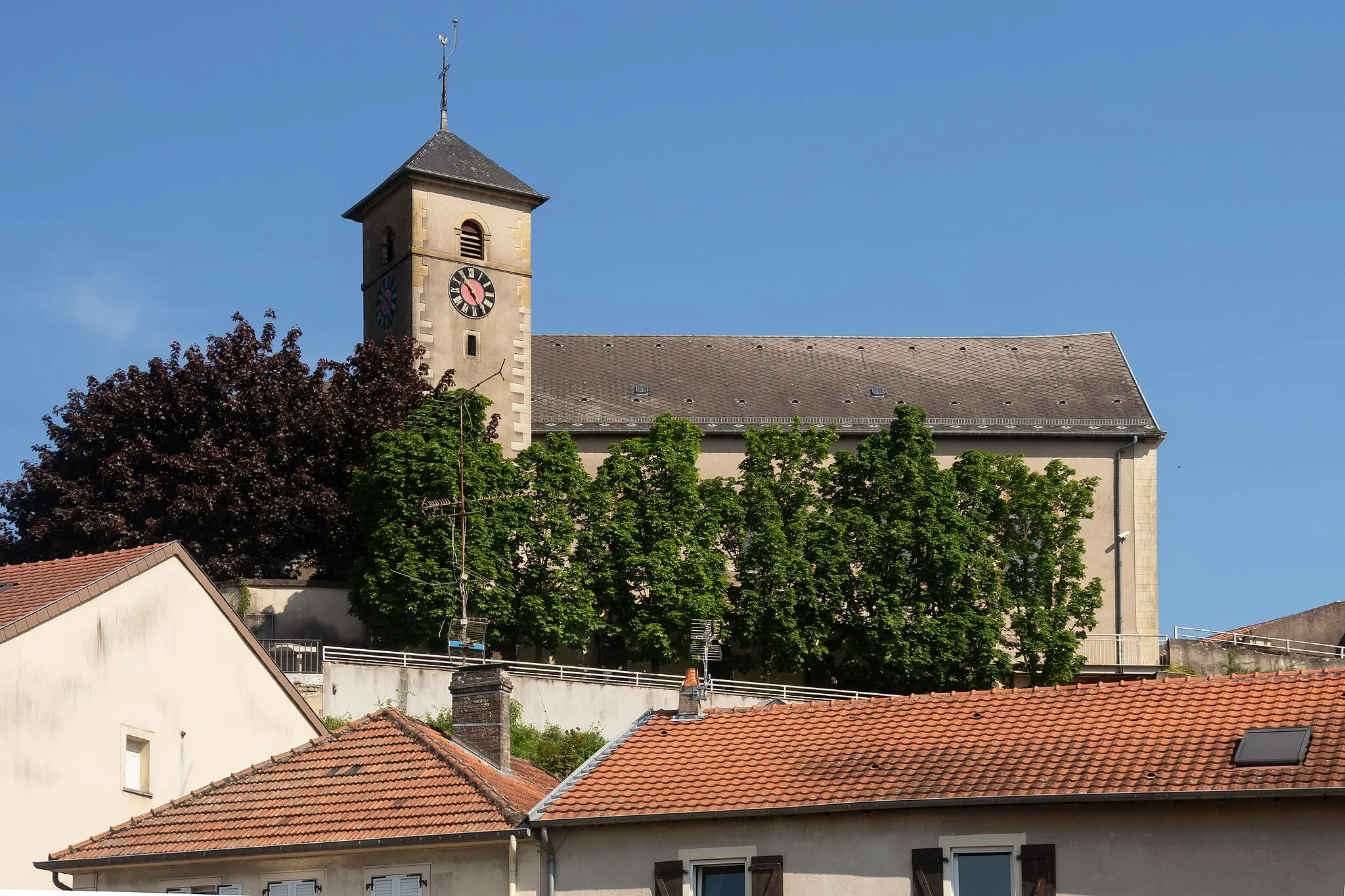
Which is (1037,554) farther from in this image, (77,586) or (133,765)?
(77,586)

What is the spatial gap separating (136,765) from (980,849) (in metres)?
12.4

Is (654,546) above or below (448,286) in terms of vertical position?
below

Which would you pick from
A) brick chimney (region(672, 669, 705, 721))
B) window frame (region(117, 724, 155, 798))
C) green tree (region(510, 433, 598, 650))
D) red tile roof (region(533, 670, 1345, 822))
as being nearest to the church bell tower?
green tree (region(510, 433, 598, 650))

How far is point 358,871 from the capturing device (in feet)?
80.9

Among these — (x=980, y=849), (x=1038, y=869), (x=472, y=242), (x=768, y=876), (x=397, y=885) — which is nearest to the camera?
(x=1038, y=869)

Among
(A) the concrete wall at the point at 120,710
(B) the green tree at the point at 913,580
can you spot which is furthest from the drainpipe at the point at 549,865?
(B) the green tree at the point at 913,580

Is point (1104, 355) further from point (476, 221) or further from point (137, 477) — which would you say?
point (137, 477)

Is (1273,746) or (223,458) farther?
(223,458)

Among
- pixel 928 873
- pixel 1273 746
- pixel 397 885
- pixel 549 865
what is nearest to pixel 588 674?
pixel 397 885

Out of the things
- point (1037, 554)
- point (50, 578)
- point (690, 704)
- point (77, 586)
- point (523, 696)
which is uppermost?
point (1037, 554)

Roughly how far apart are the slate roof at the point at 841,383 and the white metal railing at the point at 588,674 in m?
14.9

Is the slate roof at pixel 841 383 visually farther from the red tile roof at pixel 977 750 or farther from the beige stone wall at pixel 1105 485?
the red tile roof at pixel 977 750

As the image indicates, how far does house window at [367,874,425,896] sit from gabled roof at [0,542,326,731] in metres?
6.54

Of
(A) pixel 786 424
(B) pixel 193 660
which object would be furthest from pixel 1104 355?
(B) pixel 193 660
